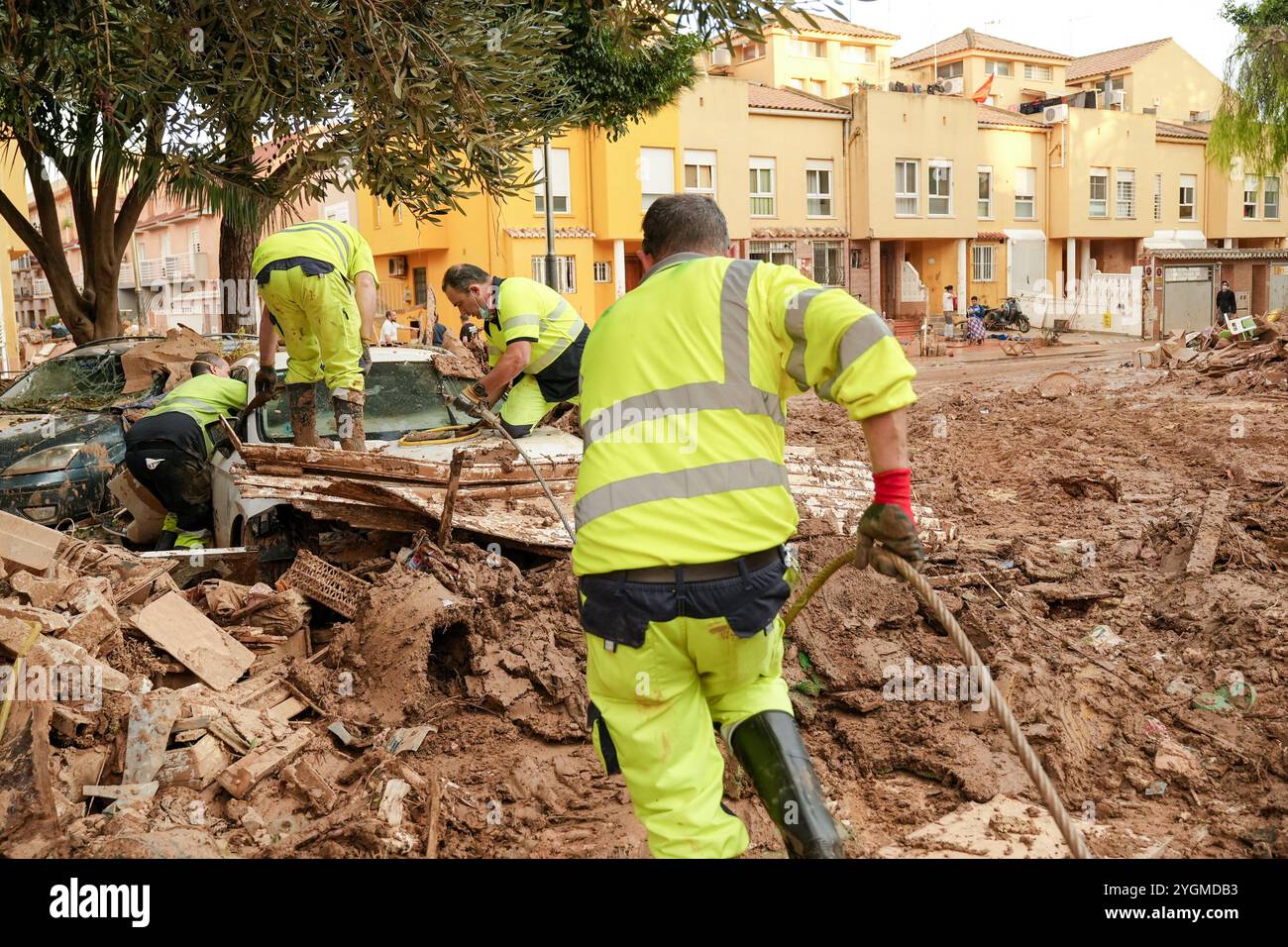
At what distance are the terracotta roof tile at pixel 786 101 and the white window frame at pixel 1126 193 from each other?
45.1 feet

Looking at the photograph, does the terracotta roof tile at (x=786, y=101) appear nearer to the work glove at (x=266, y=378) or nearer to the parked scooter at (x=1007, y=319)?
the parked scooter at (x=1007, y=319)

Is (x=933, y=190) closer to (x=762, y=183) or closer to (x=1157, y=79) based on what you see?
(x=762, y=183)

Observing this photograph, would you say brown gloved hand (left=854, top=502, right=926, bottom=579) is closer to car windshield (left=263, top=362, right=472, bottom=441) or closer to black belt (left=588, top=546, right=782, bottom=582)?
black belt (left=588, top=546, right=782, bottom=582)

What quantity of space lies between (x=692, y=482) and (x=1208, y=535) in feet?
16.4

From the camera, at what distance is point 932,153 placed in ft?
124

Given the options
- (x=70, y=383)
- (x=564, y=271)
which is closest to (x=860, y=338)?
(x=70, y=383)

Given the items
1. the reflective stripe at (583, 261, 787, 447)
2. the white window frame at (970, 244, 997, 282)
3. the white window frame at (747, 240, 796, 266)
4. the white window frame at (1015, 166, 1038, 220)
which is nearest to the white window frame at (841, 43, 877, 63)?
the white window frame at (1015, 166, 1038, 220)

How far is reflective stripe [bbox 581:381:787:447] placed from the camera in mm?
2770

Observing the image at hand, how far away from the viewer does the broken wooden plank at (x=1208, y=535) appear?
244 inches

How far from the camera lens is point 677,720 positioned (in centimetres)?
277

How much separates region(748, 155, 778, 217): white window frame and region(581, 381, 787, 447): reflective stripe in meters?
33.4

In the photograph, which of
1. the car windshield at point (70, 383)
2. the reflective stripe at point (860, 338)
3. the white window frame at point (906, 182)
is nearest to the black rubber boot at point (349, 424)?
the car windshield at point (70, 383)
